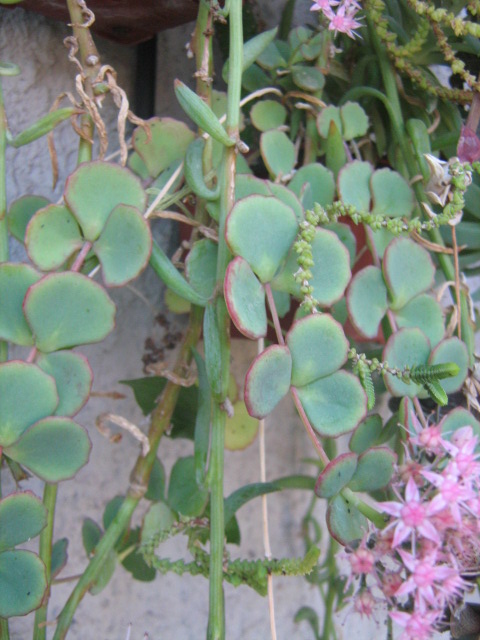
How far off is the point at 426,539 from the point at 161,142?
336 millimetres

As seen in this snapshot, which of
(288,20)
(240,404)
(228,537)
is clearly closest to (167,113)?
(288,20)

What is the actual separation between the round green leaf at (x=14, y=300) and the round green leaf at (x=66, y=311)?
1 cm

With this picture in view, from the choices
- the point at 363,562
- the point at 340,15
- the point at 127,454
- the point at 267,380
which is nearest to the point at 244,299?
the point at 267,380

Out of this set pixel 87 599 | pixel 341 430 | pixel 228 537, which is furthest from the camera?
pixel 87 599

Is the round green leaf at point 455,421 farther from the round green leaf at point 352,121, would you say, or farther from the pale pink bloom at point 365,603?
the round green leaf at point 352,121

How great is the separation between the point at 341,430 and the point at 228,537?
8.8 inches

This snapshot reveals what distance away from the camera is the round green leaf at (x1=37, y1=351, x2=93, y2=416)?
40 centimetres

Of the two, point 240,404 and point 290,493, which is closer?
point 240,404

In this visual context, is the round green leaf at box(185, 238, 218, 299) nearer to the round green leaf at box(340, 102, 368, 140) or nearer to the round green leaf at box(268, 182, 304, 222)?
the round green leaf at box(268, 182, 304, 222)

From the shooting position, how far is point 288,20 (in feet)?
2.21

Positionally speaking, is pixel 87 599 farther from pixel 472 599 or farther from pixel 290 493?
pixel 472 599

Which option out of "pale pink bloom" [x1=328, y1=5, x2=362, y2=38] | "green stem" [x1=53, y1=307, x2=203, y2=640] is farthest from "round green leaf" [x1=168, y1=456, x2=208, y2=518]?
"pale pink bloom" [x1=328, y1=5, x2=362, y2=38]

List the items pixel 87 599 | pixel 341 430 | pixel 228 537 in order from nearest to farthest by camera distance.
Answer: pixel 341 430, pixel 228 537, pixel 87 599

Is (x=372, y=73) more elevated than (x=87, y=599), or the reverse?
(x=372, y=73)
